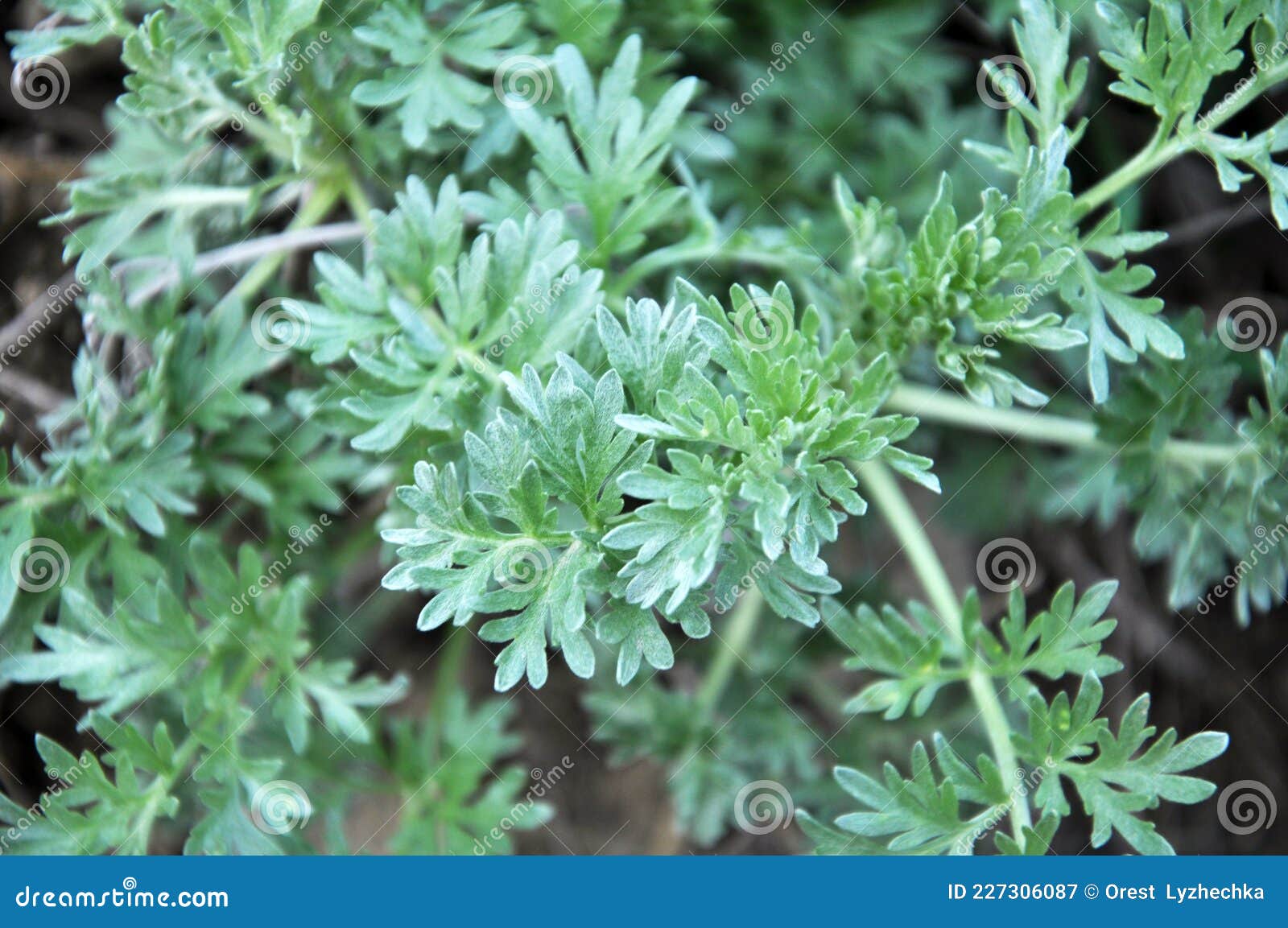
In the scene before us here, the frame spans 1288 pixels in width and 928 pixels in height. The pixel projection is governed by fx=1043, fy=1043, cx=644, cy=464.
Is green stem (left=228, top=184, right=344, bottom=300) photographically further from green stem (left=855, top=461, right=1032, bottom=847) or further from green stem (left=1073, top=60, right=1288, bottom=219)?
green stem (left=1073, top=60, right=1288, bottom=219)

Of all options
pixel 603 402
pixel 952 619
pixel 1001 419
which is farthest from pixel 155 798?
pixel 1001 419

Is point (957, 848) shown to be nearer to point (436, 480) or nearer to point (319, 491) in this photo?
point (436, 480)

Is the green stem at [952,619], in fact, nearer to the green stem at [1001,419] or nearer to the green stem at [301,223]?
the green stem at [1001,419]

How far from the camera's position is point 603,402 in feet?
5.30

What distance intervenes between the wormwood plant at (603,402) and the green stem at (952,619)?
1 cm

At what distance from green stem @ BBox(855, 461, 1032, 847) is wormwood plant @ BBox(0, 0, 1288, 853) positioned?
10 millimetres

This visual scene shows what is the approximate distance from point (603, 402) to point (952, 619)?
0.87 metres

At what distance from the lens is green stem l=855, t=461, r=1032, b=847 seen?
6.05 feet

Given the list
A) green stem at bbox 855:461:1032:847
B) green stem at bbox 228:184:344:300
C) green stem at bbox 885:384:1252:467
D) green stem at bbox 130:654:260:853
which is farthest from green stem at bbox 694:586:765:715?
green stem at bbox 228:184:344:300

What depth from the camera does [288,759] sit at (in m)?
2.29

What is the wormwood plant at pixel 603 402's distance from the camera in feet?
5.40

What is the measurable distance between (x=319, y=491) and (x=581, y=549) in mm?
830

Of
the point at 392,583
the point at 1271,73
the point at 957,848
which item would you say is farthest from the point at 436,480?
the point at 1271,73

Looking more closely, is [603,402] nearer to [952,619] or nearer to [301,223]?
[952,619]
